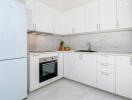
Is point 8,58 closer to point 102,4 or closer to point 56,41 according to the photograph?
point 56,41

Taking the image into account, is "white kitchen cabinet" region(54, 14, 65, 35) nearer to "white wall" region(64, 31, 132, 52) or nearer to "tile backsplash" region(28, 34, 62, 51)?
"tile backsplash" region(28, 34, 62, 51)

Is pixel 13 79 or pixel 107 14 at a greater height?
pixel 107 14

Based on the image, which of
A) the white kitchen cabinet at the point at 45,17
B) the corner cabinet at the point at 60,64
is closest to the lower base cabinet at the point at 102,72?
the corner cabinet at the point at 60,64

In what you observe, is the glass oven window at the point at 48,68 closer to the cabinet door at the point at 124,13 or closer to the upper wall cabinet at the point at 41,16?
the upper wall cabinet at the point at 41,16

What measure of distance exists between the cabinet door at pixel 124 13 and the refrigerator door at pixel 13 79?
219 cm

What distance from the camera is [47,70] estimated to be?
8.11 feet

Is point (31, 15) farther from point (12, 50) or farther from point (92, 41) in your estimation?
point (92, 41)

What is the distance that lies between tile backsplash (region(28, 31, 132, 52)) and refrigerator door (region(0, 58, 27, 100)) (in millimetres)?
1072

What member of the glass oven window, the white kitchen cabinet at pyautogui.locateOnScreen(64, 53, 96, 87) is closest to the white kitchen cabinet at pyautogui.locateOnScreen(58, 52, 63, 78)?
the white kitchen cabinet at pyautogui.locateOnScreen(64, 53, 96, 87)

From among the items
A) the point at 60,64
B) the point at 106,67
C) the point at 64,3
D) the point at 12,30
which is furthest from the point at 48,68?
the point at 64,3

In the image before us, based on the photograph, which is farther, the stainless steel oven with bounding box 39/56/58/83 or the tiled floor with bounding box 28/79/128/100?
the stainless steel oven with bounding box 39/56/58/83

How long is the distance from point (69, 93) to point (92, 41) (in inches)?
65.0

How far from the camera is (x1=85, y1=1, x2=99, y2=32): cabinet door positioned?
2.60 meters

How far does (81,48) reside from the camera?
A: 3275mm
